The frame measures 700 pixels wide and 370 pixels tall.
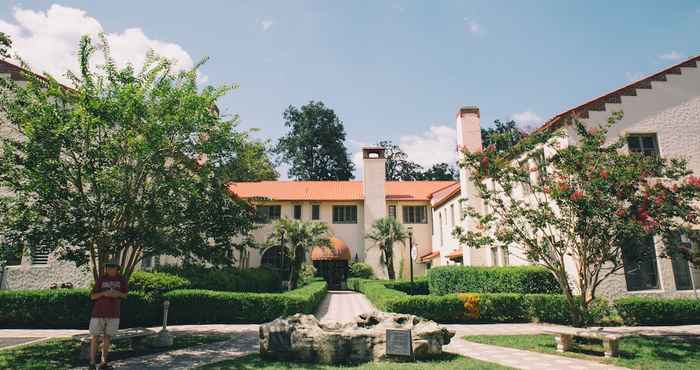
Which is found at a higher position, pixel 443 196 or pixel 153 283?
pixel 443 196

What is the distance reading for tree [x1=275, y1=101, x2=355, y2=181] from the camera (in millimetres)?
55812

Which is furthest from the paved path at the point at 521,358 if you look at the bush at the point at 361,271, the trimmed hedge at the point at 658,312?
the bush at the point at 361,271

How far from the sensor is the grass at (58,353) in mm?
8328

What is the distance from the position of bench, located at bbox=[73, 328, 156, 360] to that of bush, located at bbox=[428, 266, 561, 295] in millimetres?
13655

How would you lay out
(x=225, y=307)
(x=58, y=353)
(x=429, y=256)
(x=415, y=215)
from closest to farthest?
(x=58, y=353) < (x=225, y=307) < (x=429, y=256) < (x=415, y=215)

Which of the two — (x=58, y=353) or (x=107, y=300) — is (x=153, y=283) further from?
(x=107, y=300)

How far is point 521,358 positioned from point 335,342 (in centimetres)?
441

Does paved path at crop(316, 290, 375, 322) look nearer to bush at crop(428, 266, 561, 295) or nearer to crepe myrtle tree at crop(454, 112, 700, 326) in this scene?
bush at crop(428, 266, 561, 295)

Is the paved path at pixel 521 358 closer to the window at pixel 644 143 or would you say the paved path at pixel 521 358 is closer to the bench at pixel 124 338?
the bench at pixel 124 338

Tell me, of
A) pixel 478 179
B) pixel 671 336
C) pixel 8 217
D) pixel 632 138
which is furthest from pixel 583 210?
pixel 8 217

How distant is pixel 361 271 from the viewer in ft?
107

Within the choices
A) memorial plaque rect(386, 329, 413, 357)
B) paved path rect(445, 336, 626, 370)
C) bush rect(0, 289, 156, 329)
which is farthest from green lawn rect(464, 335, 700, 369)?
bush rect(0, 289, 156, 329)

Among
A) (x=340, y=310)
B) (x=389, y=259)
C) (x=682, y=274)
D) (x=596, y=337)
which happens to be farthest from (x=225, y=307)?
(x=389, y=259)

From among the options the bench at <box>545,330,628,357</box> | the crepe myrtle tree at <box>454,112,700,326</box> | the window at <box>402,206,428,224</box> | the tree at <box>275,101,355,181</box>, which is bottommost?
the bench at <box>545,330,628,357</box>
